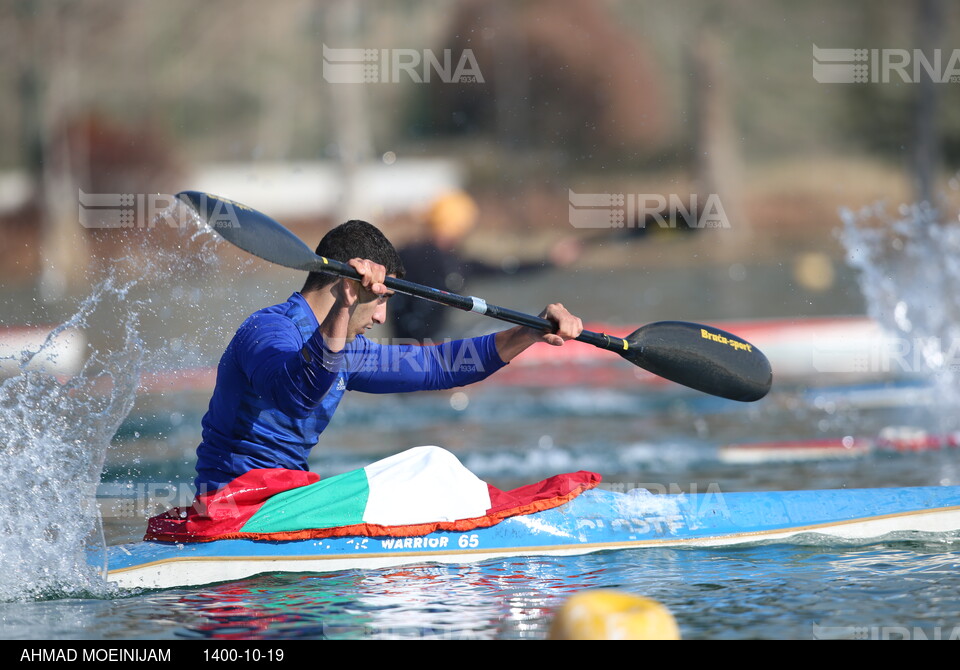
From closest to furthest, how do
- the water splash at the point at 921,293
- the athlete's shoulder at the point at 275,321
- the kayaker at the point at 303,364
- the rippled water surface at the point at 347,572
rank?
Result: 1. the rippled water surface at the point at 347,572
2. the kayaker at the point at 303,364
3. the athlete's shoulder at the point at 275,321
4. the water splash at the point at 921,293

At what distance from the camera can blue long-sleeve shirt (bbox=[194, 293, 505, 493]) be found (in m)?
4.54

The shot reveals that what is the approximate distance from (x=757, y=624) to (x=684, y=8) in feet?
115

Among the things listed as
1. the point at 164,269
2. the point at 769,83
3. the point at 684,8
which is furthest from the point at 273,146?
the point at 164,269

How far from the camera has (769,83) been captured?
125ft

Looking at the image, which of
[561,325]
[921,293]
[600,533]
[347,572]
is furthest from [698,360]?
[921,293]

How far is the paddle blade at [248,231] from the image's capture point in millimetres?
5043

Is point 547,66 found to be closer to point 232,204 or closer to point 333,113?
point 333,113

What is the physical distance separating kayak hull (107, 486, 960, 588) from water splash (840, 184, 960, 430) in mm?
4556

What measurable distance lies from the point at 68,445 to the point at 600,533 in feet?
8.23

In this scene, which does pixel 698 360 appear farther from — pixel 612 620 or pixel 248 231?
pixel 612 620

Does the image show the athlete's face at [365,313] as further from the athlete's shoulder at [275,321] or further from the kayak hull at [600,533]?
the kayak hull at [600,533]

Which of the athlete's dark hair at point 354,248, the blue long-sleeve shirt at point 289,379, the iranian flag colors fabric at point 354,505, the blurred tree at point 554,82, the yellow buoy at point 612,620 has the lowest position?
the yellow buoy at point 612,620

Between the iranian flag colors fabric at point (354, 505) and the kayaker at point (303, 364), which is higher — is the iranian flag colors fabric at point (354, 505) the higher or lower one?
the lower one

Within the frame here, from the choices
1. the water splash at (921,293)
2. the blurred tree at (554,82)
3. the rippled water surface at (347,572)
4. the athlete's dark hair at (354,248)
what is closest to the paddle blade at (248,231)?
the athlete's dark hair at (354,248)
